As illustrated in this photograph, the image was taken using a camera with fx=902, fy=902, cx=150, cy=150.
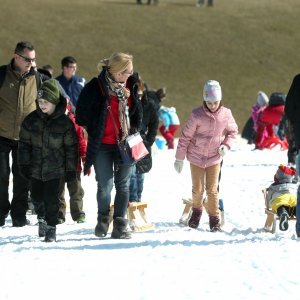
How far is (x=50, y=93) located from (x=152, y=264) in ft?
7.02

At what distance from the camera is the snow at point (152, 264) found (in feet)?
19.2

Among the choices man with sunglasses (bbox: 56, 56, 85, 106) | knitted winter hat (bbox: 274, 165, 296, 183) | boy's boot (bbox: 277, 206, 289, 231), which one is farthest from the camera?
man with sunglasses (bbox: 56, 56, 85, 106)

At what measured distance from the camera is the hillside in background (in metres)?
A: 50.6

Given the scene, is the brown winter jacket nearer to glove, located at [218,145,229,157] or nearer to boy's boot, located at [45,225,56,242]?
boy's boot, located at [45,225,56,242]

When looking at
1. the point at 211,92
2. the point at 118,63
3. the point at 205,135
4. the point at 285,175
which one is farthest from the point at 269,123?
the point at 118,63

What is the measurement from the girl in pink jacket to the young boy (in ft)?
5.43

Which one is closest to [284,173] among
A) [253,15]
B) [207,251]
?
[207,251]

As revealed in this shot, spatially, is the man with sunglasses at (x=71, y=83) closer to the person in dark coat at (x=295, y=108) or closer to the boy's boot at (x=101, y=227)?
the boy's boot at (x=101, y=227)

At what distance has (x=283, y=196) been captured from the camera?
9539 mm

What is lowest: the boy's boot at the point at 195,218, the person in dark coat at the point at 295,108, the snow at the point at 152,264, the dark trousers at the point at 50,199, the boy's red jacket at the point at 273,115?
the snow at the point at 152,264

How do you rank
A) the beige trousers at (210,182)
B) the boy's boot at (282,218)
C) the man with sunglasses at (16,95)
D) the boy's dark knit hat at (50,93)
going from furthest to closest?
the beige trousers at (210,182) < the boy's boot at (282,218) < the man with sunglasses at (16,95) < the boy's dark knit hat at (50,93)

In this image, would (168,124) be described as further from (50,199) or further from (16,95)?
(50,199)

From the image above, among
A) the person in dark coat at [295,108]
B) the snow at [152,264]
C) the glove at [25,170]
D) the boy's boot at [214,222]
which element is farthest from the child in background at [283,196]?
the glove at [25,170]

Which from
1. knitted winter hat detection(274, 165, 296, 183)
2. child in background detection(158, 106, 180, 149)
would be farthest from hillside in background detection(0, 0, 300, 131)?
knitted winter hat detection(274, 165, 296, 183)
